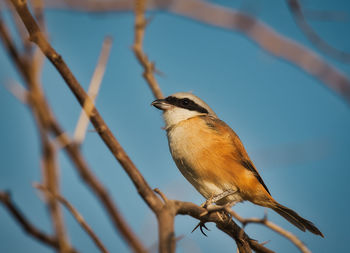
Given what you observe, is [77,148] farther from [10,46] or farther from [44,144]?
[10,46]

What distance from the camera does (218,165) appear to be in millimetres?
3494

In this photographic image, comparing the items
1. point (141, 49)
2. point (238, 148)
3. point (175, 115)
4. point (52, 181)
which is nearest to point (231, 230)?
point (238, 148)

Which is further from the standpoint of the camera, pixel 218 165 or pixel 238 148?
pixel 238 148

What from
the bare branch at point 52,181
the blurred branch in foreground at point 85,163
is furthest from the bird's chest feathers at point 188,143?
the bare branch at point 52,181

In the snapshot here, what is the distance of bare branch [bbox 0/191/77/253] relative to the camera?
880mm

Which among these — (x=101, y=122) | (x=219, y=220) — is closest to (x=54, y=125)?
(x=101, y=122)

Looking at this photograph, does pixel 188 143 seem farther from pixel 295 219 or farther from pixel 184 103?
pixel 295 219

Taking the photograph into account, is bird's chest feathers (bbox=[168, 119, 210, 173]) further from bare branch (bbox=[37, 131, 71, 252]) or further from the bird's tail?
bare branch (bbox=[37, 131, 71, 252])

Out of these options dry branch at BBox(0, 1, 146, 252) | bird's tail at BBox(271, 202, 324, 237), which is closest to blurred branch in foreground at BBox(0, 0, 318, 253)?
dry branch at BBox(0, 1, 146, 252)

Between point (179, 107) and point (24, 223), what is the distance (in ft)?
10.5

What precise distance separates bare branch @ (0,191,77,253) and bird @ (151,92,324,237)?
2.56 m

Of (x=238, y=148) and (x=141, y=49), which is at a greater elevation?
(x=141, y=49)

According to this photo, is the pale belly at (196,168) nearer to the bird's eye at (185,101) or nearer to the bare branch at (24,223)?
the bird's eye at (185,101)

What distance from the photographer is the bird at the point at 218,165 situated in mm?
3477
